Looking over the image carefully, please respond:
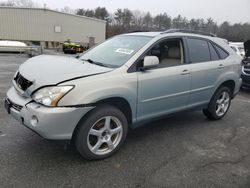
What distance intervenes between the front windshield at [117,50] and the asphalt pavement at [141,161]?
1.32 meters

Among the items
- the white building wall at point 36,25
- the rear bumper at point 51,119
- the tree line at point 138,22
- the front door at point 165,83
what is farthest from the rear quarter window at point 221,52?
the tree line at point 138,22

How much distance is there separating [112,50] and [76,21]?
125 feet

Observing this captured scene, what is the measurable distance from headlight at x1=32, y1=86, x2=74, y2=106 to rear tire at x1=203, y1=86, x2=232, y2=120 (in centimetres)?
324

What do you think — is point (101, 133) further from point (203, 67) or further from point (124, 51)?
point (203, 67)

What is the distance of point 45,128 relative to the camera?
9.00ft

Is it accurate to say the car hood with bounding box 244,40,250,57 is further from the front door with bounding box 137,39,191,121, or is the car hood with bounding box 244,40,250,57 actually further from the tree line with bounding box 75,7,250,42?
the tree line with bounding box 75,7,250,42

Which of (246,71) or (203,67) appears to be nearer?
(203,67)

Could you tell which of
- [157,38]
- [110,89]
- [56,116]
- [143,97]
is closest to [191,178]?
[143,97]

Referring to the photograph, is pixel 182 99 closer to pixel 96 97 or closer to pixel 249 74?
pixel 96 97

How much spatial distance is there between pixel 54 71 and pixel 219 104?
142 inches

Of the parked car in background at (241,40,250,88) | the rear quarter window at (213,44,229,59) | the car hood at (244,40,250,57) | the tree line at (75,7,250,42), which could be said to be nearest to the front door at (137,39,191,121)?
the rear quarter window at (213,44,229,59)

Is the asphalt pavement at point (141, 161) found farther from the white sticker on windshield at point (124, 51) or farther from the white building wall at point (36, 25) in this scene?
the white building wall at point (36, 25)

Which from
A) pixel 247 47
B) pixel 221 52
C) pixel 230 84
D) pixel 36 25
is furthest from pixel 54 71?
pixel 36 25

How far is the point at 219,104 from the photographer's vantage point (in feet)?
16.9
